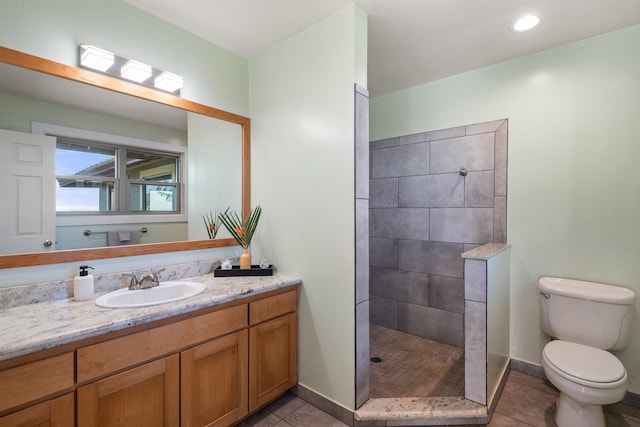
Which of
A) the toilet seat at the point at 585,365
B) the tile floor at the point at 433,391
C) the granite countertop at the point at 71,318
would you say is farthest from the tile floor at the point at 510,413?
the granite countertop at the point at 71,318

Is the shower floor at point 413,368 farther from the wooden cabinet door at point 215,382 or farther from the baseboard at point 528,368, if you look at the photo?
the wooden cabinet door at point 215,382

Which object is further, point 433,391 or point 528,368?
point 528,368

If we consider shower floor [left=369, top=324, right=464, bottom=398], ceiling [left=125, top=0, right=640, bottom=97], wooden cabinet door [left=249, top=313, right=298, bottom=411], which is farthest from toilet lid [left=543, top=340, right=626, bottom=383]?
ceiling [left=125, top=0, right=640, bottom=97]

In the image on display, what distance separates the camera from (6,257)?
139cm

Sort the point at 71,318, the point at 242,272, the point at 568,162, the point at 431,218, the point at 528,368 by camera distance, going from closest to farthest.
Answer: the point at 71,318, the point at 242,272, the point at 568,162, the point at 528,368, the point at 431,218

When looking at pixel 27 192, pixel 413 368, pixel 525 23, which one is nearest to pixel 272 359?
pixel 413 368

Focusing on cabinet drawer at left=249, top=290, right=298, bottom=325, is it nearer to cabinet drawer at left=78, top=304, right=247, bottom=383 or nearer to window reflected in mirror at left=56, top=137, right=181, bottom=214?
cabinet drawer at left=78, top=304, right=247, bottom=383

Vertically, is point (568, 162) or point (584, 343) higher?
point (568, 162)

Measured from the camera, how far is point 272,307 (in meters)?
1.87

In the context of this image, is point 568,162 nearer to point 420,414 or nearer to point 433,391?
point 433,391

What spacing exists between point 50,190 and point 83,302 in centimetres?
60

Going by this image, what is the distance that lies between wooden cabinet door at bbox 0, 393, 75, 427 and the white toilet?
7.67 feet

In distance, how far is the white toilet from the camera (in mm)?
1555

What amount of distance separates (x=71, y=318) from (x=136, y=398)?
442 millimetres
